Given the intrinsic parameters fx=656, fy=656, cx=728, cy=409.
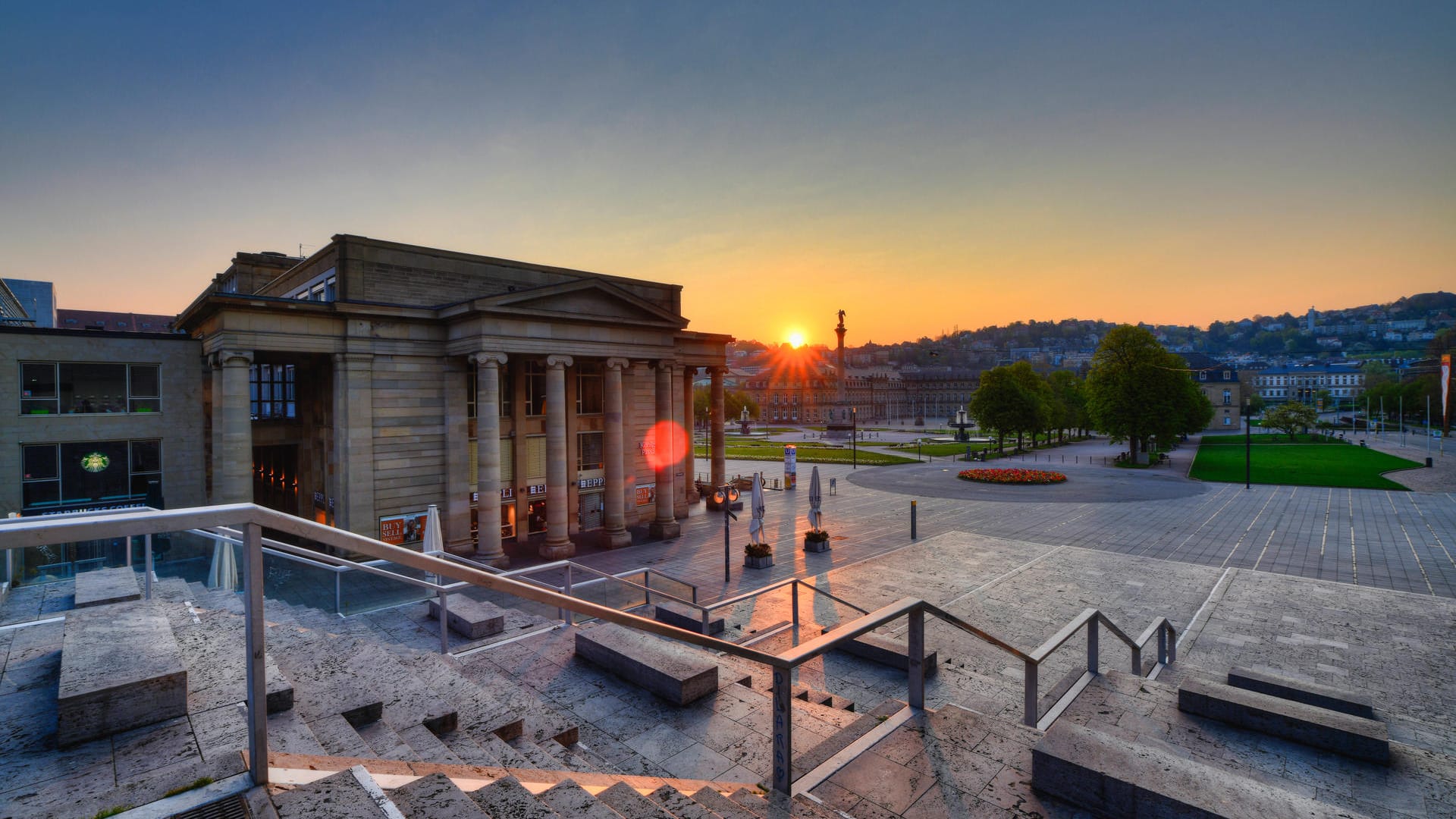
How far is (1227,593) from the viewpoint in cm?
1886

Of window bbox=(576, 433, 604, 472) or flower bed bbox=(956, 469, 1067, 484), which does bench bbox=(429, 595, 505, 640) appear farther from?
flower bed bbox=(956, 469, 1067, 484)

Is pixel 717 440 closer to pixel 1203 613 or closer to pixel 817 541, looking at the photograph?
pixel 817 541

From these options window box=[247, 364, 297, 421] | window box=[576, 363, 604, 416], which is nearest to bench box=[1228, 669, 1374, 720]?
window box=[576, 363, 604, 416]

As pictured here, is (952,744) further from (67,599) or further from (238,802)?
(67,599)

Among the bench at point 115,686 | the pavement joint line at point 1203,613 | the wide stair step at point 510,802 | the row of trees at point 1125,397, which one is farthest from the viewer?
the row of trees at point 1125,397

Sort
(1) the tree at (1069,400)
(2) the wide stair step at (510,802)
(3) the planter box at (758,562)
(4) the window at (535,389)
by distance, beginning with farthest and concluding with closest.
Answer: (1) the tree at (1069,400), (4) the window at (535,389), (3) the planter box at (758,562), (2) the wide stair step at (510,802)

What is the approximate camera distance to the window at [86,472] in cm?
2028

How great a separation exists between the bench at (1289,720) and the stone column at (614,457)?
22000 millimetres

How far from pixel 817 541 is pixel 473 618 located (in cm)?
1688

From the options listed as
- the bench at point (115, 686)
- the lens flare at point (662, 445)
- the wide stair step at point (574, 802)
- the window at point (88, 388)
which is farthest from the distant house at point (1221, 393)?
the bench at point (115, 686)

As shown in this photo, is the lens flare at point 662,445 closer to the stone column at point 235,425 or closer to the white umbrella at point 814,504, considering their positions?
the white umbrella at point 814,504

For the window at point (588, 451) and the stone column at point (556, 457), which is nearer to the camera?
the stone column at point (556, 457)

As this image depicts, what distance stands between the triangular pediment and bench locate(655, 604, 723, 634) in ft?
44.9

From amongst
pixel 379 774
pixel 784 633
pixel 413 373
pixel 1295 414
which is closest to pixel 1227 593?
pixel 784 633
